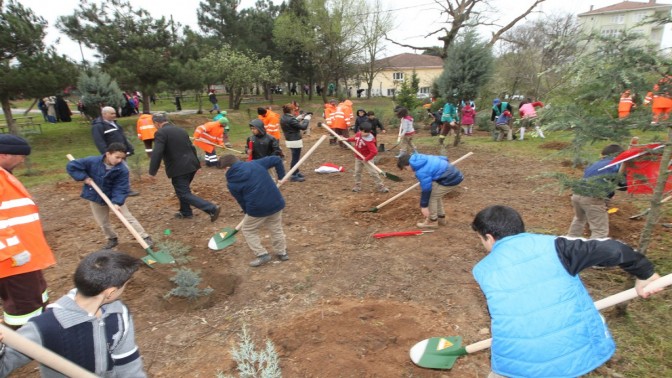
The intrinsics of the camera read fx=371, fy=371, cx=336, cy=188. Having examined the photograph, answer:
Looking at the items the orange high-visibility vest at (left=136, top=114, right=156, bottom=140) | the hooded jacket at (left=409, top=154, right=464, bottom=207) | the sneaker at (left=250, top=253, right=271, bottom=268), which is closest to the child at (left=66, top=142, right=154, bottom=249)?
the sneaker at (left=250, top=253, right=271, bottom=268)

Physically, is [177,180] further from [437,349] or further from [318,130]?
[318,130]

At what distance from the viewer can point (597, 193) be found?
3.36 m

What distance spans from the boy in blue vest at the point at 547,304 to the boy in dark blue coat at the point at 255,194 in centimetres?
301

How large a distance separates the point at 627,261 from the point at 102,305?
277 cm

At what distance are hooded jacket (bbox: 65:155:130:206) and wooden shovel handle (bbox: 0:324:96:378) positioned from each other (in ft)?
11.8

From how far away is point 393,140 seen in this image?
14.7 metres

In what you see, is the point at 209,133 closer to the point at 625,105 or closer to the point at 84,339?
the point at 84,339

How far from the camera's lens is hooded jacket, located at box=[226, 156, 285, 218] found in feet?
14.5

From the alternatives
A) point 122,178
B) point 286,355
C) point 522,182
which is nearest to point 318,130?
point 522,182

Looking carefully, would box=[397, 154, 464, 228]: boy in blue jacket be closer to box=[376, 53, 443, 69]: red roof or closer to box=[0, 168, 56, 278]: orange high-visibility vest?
box=[0, 168, 56, 278]: orange high-visibility vest

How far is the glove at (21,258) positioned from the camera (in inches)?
109

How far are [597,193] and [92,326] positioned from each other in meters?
3.94

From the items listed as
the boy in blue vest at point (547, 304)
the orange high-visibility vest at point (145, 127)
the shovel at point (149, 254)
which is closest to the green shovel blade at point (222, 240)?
the shovel at point (149, 254)

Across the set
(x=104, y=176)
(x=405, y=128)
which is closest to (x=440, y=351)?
(x=104, y=176)
